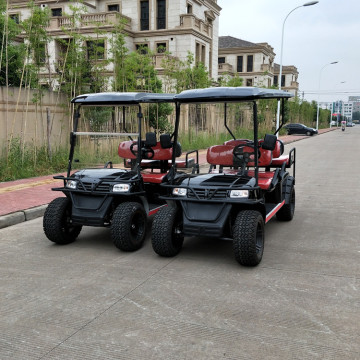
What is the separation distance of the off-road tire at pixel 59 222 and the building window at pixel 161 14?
29.0 meters

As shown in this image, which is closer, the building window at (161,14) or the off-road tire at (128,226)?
the off-road tire at (128,226)

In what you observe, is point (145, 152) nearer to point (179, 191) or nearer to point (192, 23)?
Result: point (179, 191)

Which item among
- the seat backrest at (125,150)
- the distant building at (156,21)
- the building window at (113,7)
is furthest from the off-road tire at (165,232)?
the building window at (113,7)

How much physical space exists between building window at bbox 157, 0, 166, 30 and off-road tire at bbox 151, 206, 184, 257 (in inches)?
1160

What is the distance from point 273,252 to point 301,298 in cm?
134

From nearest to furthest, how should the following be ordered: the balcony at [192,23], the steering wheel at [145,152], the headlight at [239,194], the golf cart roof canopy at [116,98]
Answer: the headlight at [239,194], the golf cart roof canopy at [116,98], the steering wheel at [145,152], the balcony at [192,23]

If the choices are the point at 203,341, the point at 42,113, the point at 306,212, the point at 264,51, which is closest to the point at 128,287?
the point at 203,341

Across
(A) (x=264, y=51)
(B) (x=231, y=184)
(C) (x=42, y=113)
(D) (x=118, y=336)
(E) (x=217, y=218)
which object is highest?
(A) (x=264, y=51)

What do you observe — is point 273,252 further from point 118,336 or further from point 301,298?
point 118,336

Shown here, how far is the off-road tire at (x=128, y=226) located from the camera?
4898mm

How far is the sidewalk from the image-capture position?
6641 millimetres

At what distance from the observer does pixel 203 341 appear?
3.02 m

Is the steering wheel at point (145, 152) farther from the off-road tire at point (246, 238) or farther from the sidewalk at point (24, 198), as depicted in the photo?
the sidewalk at point (24, 198)

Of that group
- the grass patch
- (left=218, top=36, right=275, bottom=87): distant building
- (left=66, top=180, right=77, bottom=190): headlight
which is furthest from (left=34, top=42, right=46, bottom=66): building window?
(left=218, top=36, right=275, bottom=87): distant building
